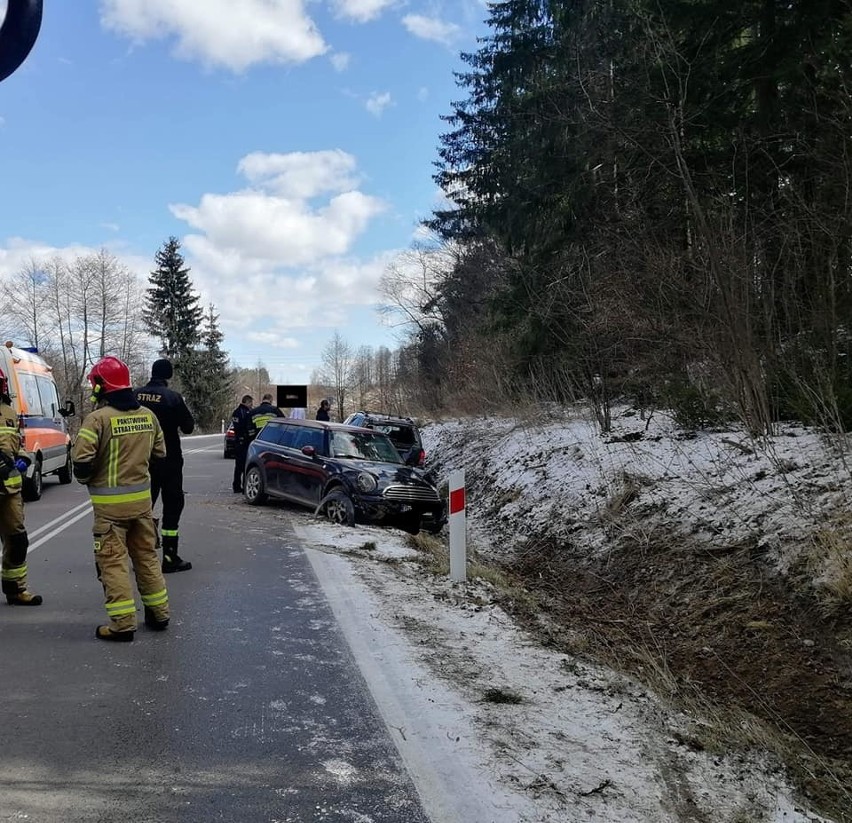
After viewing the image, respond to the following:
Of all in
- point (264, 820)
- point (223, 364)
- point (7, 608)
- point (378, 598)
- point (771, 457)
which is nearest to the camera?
point (264, 820)

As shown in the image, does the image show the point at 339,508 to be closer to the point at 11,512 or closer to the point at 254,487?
the point at 254,487

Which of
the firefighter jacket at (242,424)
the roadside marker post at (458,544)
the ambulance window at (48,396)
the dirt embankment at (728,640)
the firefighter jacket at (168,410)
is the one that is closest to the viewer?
the dirt embankment at (728,640)

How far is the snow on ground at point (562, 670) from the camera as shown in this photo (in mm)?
3180

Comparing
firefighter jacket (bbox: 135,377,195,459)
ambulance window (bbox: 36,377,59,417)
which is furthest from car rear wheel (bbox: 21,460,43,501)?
firefighter jacket (bbox: 135,377,195,459)

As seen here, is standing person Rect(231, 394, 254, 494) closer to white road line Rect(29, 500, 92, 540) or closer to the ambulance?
white road line Rect(29, 500, 92, 540)

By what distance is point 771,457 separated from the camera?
8.02 m

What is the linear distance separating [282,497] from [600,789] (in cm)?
999

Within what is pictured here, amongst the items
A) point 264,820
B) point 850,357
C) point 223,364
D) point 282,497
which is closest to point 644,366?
point 850,357

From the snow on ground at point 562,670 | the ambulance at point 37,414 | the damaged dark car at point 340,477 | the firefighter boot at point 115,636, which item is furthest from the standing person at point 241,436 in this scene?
the firefighter boot at point 115,636

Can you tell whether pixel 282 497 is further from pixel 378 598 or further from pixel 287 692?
pixel 287 692

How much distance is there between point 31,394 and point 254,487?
449 cm

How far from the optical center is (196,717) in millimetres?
3932

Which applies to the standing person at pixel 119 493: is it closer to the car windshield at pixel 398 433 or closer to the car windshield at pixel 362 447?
the car windshield at pixel 362 447

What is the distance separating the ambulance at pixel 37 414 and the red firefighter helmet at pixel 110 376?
23.6 ft
